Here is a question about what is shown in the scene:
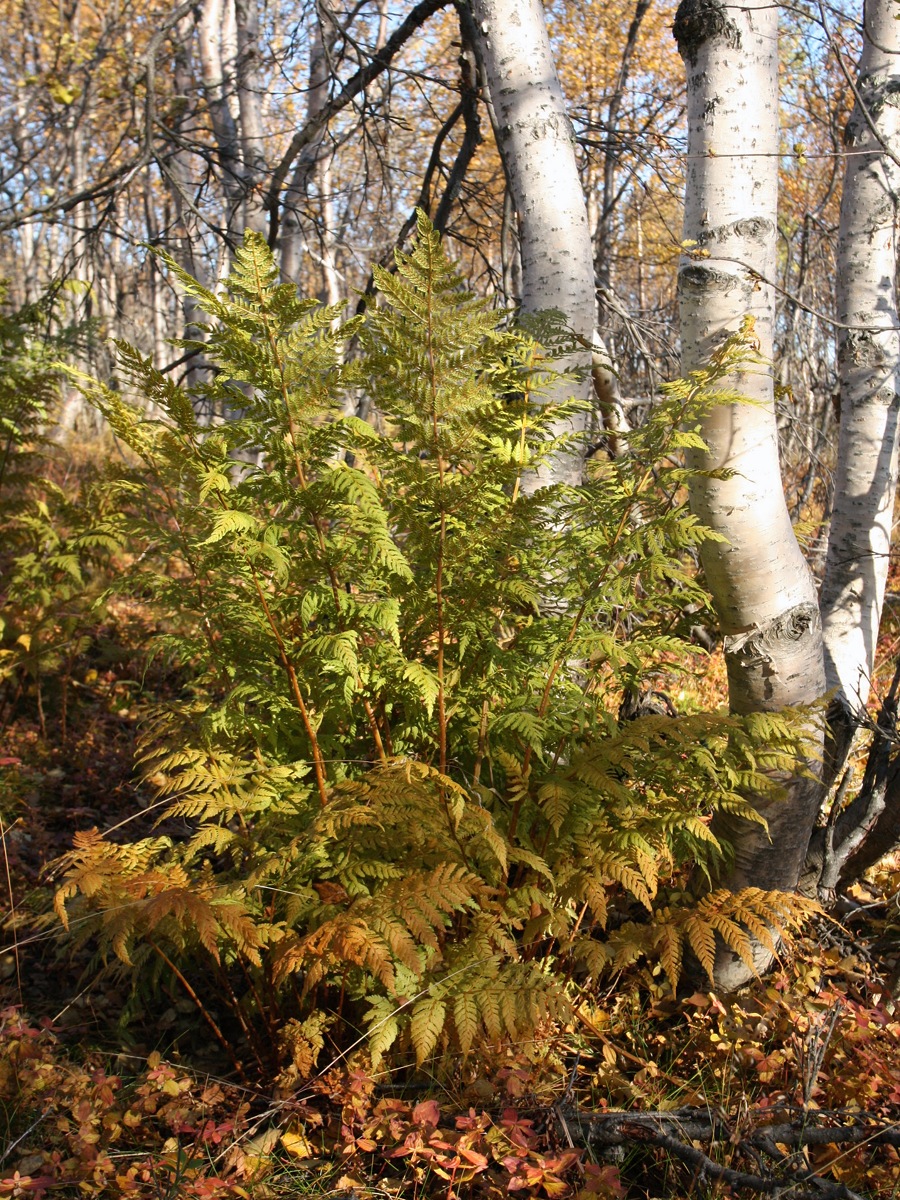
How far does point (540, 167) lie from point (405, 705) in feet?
6.25

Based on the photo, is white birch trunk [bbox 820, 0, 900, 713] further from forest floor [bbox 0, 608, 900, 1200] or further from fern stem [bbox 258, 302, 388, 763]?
fern stem [bbox 258, 302, 388, 763]

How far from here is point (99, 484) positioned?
13.5 feet

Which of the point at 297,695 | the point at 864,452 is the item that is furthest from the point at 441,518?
the point at 864,452

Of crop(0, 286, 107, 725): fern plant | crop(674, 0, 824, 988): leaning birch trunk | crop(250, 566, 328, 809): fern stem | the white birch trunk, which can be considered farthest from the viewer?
crop(0, 286, 107, 725): fern plant

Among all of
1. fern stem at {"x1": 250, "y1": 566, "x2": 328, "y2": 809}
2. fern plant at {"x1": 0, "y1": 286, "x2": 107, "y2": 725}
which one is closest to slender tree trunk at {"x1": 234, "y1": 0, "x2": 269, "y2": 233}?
fern plant at {"x1": 0, "y1": 286, "x2": 107, "y2": 725}

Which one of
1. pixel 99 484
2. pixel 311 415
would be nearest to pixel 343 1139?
pixel 311 415

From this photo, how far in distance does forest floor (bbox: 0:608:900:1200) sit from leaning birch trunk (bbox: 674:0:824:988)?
0.70 meters

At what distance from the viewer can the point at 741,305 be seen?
7.66 ft

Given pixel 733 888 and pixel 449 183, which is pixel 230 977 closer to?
pixel 733 888

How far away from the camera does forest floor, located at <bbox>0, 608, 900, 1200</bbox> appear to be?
1926mm

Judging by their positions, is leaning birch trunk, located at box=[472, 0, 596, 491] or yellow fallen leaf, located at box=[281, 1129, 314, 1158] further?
leaning birch trunk, located at box=[472, 0, 596, 491]

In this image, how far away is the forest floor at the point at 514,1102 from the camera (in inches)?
75.8

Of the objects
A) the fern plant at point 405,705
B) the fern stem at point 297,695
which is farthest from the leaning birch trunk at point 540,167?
the fern stem at point 297,695

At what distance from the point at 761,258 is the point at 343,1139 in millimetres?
2485
